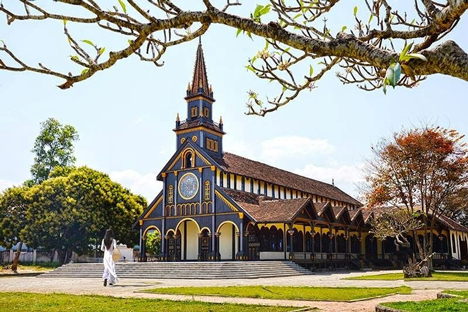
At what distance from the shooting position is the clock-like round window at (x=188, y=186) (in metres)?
36.0

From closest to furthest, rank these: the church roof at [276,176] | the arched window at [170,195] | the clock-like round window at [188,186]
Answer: the clock-like round window at [188,186] < the arched window at [170,195] < the church roof at [276,176]

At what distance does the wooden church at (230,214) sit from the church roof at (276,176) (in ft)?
0.55

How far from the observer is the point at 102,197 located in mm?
39562

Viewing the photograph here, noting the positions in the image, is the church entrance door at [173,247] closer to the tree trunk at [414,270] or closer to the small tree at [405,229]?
the small tree at [405,229]

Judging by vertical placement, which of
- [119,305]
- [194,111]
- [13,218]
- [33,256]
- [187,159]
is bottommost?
[119,305]

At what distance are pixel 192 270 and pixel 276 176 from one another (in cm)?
1703

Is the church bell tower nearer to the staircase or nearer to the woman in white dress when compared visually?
the staircase

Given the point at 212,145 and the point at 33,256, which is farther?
the point at 33,256

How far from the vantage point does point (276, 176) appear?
139 feet

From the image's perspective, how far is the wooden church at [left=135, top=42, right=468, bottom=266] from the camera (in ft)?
108

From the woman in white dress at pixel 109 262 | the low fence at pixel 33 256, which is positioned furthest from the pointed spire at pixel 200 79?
the low fence at pixel 33 256

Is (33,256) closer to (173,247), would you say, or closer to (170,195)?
(173,247)

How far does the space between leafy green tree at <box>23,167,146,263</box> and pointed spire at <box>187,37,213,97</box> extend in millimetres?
10732

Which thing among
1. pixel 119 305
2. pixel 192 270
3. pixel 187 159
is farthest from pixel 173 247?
pixel 119 305
